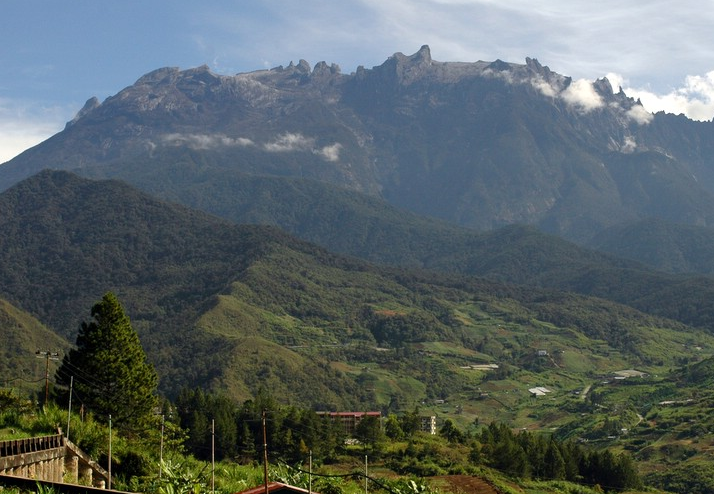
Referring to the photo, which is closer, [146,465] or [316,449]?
[146,465]

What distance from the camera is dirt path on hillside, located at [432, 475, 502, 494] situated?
224ft

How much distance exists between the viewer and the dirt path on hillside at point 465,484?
68375mm

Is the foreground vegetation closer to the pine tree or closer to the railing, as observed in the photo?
the pine tree

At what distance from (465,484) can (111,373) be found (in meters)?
29.4

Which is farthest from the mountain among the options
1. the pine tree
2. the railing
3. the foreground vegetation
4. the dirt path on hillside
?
the railing

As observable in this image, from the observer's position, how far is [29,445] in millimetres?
35000

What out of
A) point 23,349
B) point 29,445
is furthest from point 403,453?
point 23,349

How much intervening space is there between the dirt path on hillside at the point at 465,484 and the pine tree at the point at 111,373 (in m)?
23.4

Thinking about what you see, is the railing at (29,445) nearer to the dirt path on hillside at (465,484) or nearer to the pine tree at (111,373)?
the pine tree at (111,373)

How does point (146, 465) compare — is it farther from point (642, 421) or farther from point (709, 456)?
point (642, 421)

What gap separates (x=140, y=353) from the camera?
57.6 m

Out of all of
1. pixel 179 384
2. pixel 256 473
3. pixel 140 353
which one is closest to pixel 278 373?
pixel 179 384

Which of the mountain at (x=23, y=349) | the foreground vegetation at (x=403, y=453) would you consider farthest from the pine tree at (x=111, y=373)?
the mountain at (x=23, y=349)

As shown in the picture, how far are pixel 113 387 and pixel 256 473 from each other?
44.6 ft
